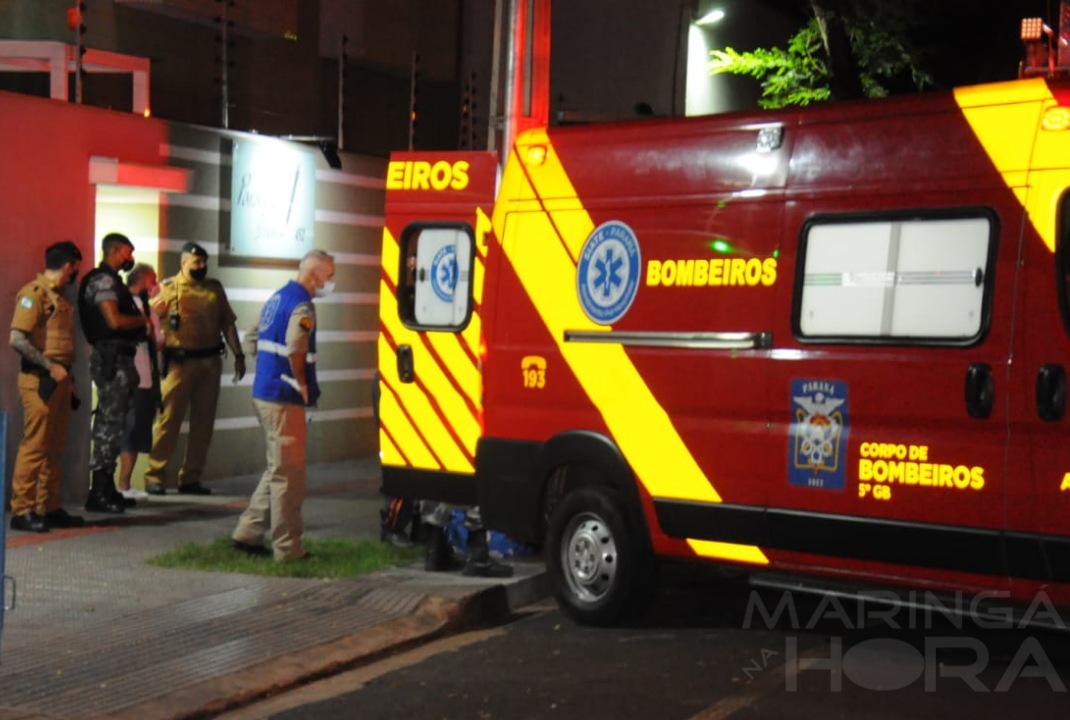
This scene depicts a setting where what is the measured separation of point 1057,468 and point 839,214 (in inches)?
65.4

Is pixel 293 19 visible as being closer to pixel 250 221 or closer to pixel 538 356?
pixel 250 221

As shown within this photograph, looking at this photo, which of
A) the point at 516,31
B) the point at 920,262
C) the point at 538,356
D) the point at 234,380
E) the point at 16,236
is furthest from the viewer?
the point at 234,380

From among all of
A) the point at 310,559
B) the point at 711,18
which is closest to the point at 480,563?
the point at 310,559

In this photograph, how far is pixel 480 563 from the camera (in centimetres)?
1020

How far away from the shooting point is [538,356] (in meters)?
9.45

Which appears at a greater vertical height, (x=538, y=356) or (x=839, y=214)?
(x=839, y=214)

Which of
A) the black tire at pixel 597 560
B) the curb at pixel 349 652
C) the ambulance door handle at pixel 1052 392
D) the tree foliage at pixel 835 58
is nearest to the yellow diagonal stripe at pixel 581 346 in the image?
the black tire at pixel 597 560

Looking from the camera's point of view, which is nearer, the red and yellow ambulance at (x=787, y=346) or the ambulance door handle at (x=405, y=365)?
the red and yellow ambulance at (x=787, y=346)

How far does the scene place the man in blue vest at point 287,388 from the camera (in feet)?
33.7

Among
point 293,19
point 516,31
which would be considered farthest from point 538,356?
point 293,19

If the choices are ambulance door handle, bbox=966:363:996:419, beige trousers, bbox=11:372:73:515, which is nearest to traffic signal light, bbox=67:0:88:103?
beige trousers, bbox=11:372:73:515

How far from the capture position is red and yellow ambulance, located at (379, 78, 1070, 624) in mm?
7543

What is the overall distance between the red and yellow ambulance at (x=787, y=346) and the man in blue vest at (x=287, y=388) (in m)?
0.97

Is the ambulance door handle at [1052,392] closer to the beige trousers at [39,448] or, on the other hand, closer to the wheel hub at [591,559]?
the wheel hub at [591,559]
